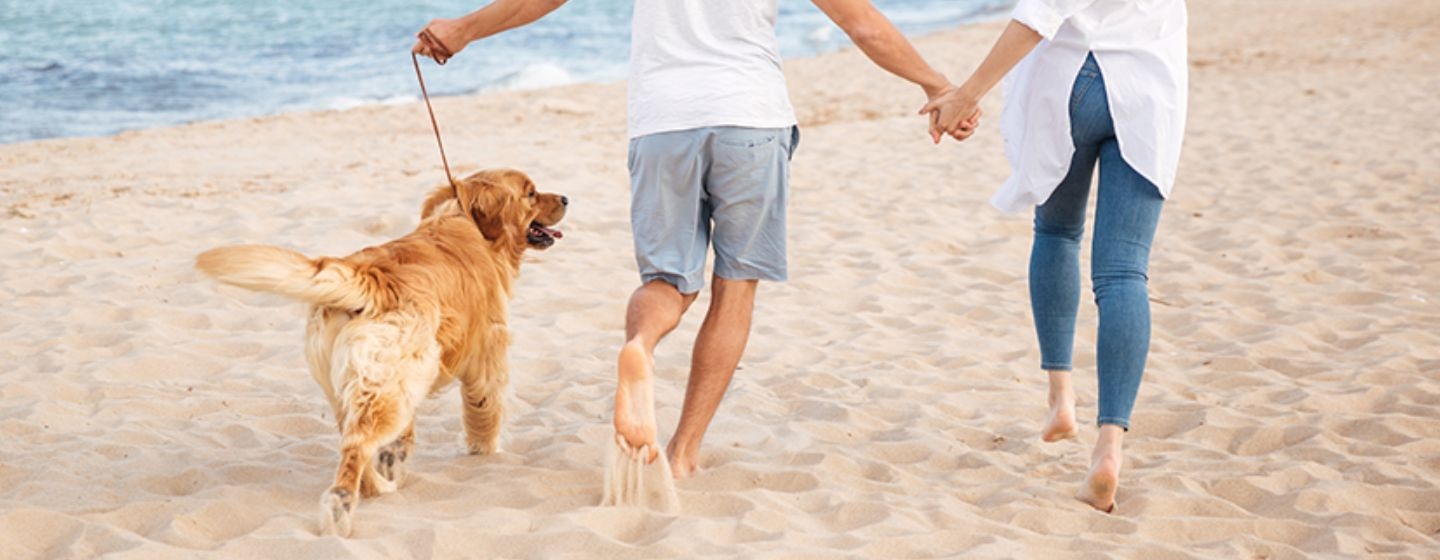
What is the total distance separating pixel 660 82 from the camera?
353 centimetres

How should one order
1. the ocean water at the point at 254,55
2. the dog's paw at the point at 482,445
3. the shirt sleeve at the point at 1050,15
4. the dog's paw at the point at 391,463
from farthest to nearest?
the ocean water at the point at 254,55 → the dog's paw at the point at 482,445 → the dog's paw at the point at 391,463 → the shirt sleeve at the point at 1050,15

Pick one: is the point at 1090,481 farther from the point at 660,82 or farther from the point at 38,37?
the point at 38,37

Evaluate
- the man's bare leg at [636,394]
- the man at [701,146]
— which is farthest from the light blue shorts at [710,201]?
the man's bare leg at [636,394]

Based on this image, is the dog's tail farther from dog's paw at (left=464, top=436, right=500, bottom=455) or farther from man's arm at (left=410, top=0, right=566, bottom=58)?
dog's paw at (left=464, top=436, right=500, bottom=455)

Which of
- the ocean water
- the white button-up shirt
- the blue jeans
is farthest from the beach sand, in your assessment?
the ocean water

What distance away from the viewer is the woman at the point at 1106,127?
11.4ft

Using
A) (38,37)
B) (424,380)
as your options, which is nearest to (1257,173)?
(424,380)

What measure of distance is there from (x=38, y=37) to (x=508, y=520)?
21831 millimetres

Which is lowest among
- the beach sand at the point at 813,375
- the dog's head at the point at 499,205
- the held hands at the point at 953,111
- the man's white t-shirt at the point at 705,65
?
the beach sand at the point at 813,375

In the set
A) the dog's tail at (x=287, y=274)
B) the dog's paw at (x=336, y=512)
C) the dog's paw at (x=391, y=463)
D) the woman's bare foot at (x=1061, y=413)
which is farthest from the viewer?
the woman's bare foot at (x=1061, y=413)

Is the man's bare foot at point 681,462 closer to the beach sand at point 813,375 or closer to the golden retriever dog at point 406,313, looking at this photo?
the beach sand at point 813,375

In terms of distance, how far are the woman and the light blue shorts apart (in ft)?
1.82

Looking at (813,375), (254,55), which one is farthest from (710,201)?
(254,55)

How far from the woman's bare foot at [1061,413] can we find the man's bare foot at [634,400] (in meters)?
1.34
